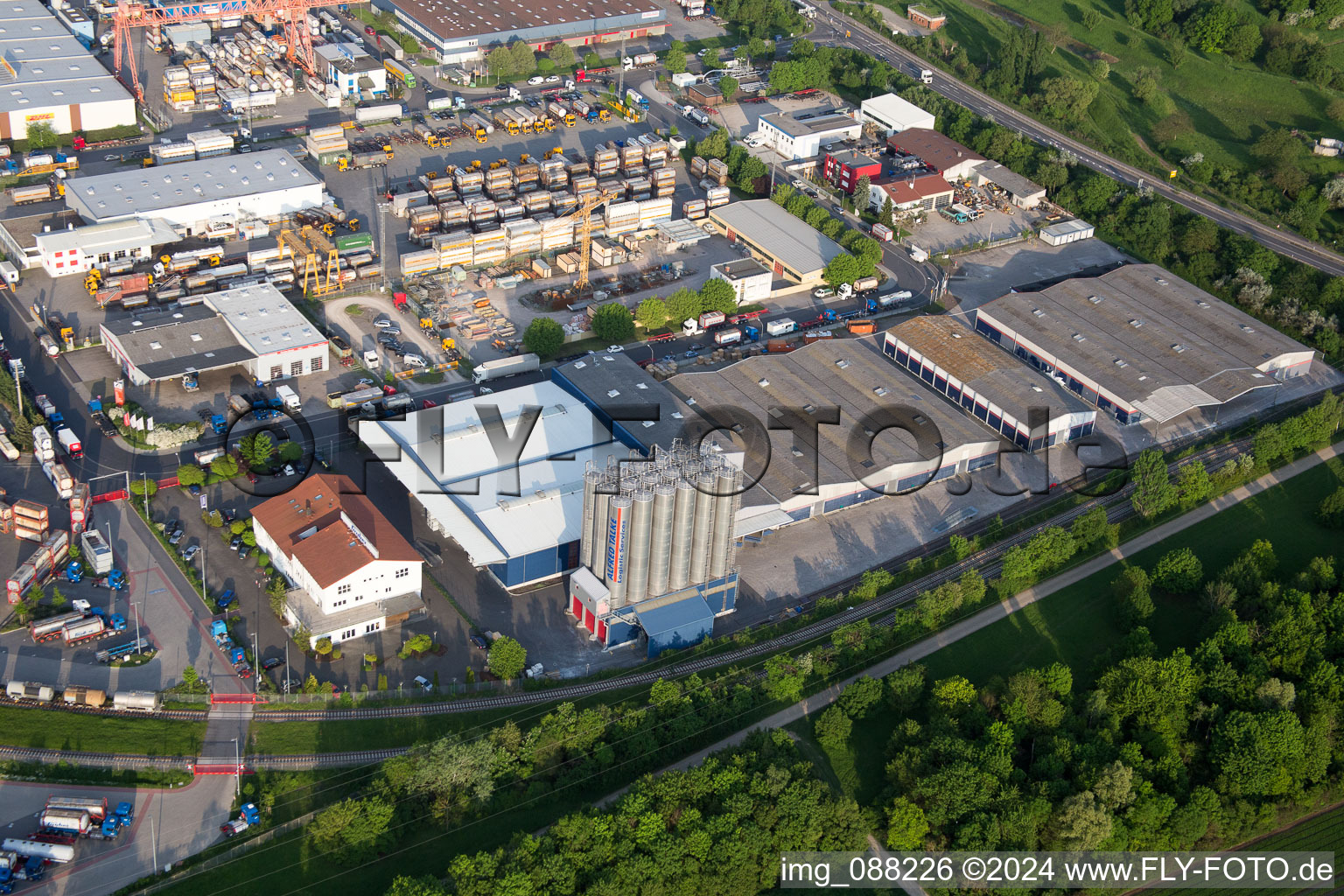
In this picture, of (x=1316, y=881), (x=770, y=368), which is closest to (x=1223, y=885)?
(x=1316, y=881)

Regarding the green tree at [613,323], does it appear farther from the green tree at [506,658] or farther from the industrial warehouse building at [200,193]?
the green tree at [506,658]

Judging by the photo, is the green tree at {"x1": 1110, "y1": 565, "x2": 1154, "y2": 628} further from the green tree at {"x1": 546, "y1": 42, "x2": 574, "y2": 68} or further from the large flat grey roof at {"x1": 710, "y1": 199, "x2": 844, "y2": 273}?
the green tree at {"x1": 546, "y1": 42, "x2": 574, "y2": 68}

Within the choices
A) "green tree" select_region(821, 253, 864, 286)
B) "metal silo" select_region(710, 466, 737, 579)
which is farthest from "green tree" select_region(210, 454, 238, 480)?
"green tree" select_region(821, 253, 864, 286)

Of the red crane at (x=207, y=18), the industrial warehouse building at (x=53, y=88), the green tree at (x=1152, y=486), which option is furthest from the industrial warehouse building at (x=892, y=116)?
the industrial warehouse building at (x=53, y=88)

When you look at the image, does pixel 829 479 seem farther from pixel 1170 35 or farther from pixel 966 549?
pixel 1170 35

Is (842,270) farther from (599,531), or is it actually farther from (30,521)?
(30,521)

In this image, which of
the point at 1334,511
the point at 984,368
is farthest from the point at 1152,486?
the point at 984,368
